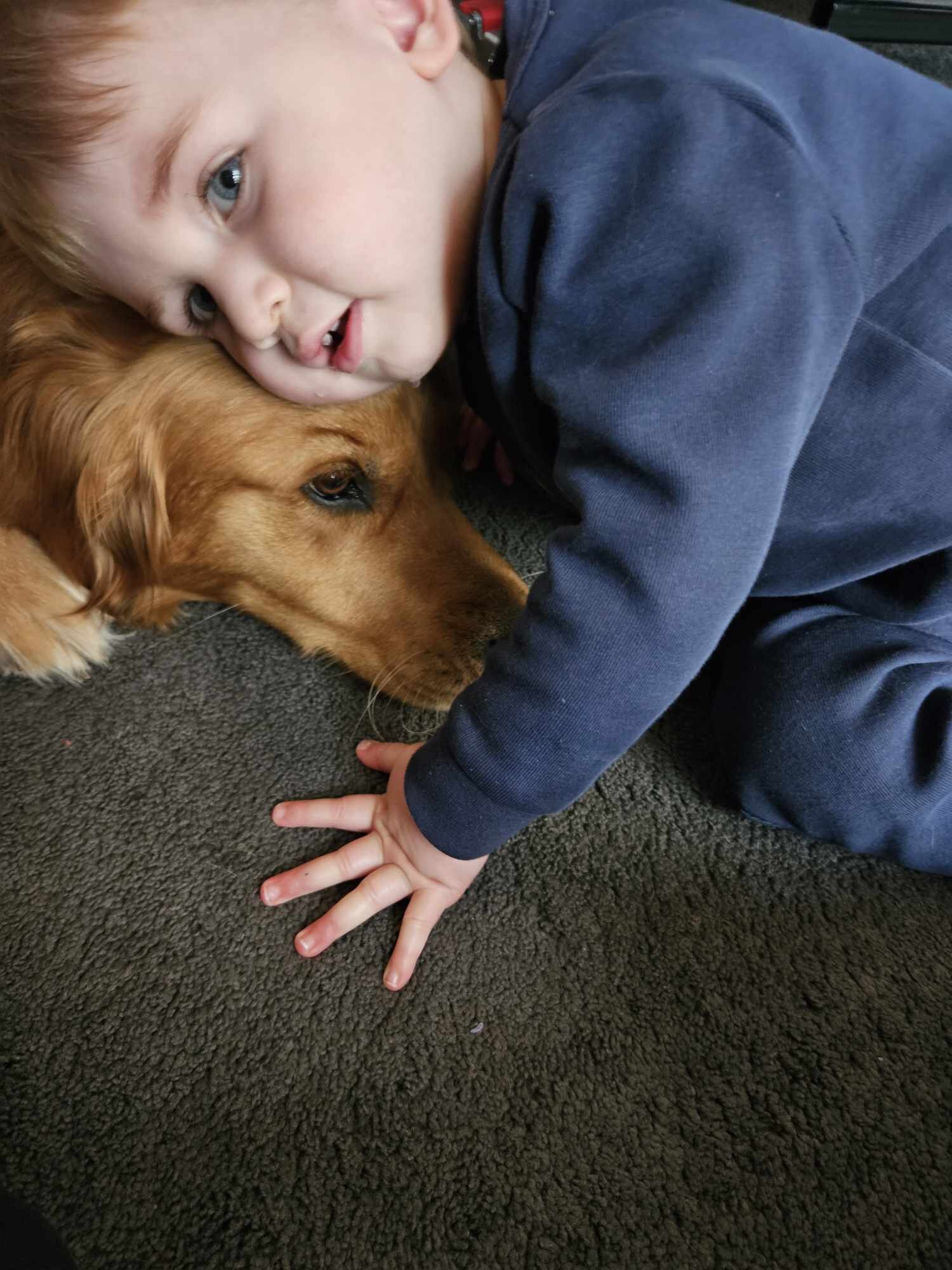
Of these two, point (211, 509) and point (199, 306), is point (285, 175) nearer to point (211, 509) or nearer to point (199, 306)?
point (199, 306)

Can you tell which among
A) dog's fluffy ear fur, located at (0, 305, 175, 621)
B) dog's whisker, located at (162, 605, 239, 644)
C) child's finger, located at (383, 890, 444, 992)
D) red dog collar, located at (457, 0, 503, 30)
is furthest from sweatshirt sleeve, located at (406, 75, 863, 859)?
red dog collar, located at (457, 0, 503, 30)

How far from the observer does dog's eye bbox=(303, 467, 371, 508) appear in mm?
1090

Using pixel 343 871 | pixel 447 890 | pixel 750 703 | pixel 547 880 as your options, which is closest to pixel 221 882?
pixel 343 871

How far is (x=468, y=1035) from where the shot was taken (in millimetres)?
965

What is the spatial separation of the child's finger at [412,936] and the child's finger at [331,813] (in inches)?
4.4

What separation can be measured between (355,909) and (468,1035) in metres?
0.17

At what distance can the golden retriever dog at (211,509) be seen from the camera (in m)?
1.04

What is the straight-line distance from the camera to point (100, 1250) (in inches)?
33.6

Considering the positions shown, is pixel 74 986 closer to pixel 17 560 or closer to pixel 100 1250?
pixel 100 1250

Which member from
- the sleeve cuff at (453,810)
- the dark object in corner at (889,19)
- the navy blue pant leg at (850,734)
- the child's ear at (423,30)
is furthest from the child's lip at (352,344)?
the dark object in corner at (889,19)

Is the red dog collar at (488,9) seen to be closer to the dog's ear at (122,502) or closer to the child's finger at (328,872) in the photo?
the dog's ear at (122,502)

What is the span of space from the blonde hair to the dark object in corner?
1507 mm

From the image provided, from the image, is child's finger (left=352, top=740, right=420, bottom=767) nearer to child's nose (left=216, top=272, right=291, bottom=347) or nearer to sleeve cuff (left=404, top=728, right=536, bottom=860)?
sleeve cuff (left=404, top=728, right=536, bottom=860)

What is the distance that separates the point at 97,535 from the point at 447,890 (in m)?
0.56
